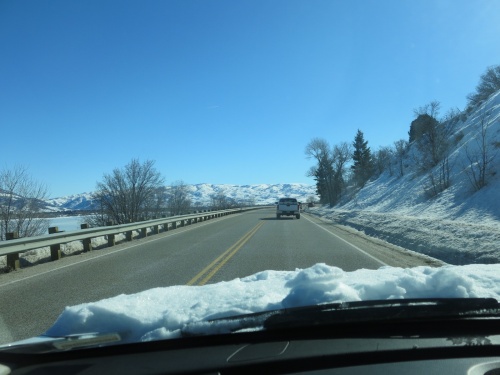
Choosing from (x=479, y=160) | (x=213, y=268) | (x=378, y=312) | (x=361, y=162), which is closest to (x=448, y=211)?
(x=479, y=160)

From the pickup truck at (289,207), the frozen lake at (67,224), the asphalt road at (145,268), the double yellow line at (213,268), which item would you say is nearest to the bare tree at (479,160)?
the pickup truck at (289,207)

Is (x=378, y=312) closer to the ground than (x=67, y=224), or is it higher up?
higher up

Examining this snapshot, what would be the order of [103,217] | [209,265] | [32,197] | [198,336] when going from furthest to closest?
1. [103,217]
2. [32,197]
3. [209,265]
4. [198,336]

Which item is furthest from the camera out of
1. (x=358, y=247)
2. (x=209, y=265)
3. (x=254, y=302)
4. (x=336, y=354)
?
(x=358, y=247)

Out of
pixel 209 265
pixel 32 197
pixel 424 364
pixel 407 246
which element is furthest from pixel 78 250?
pixel 32 197

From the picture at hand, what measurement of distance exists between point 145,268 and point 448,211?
25676mm

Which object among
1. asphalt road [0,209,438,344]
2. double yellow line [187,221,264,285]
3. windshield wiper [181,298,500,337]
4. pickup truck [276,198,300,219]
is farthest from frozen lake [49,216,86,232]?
pickup truck [276,198,300,219]

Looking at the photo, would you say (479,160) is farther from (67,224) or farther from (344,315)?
(344,315)

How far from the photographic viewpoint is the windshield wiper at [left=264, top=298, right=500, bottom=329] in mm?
3258

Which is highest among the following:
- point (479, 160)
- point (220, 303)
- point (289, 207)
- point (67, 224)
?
point (479, 160)

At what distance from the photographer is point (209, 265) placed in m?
11.3

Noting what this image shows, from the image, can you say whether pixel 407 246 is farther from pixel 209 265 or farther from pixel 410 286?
pixel 410 286

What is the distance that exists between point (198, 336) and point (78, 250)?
14.4m

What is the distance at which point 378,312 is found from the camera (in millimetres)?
3320
